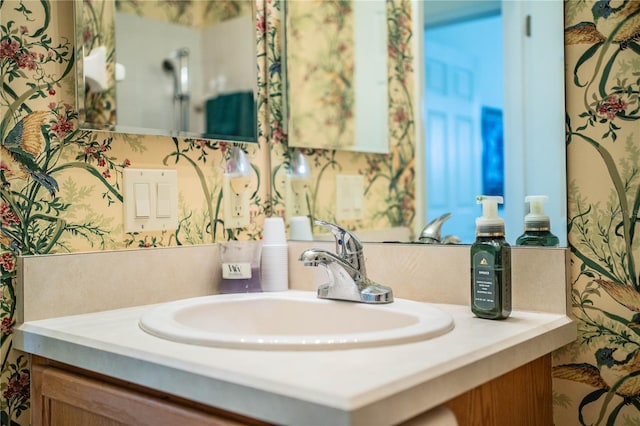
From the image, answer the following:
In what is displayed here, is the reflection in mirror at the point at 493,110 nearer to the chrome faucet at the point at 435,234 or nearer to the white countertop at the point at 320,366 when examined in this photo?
the chrome faucet at the point at 435,234

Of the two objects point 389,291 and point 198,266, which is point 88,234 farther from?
point 389,291

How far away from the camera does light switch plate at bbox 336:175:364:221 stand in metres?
1.49

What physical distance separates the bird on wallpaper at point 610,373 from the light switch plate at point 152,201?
2.74 ft

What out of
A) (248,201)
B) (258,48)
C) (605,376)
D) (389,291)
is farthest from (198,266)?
(605,376)

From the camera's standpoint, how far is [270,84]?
158cm

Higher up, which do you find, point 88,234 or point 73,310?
point 88,234

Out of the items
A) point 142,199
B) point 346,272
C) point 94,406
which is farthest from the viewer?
point 142,199

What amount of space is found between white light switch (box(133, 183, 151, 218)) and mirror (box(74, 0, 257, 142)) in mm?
117

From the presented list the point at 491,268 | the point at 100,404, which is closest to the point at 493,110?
the point at 491,268

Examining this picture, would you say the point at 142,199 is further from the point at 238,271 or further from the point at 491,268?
the point at 491,268

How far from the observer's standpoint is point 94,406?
95cm

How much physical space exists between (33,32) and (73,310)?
52 cm

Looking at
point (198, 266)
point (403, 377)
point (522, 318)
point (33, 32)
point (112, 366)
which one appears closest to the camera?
point (403, 377)

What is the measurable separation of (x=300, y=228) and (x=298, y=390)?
0.89 m
